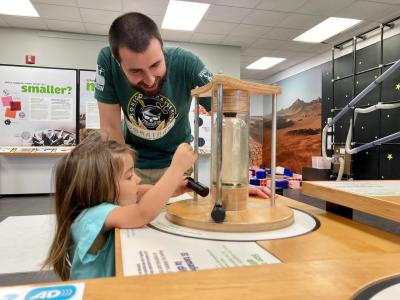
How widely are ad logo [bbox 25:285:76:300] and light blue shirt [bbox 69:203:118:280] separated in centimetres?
30

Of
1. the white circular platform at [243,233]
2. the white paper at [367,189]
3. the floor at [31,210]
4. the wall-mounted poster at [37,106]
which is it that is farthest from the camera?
the wall-mounted poster at [37,106]

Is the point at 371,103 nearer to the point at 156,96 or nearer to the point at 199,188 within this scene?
the point at 156,96

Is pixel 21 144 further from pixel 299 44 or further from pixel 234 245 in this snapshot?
pixel 234 245

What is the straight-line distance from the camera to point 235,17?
4.15 m

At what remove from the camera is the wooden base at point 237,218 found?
24.9 inches

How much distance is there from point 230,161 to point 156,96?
0.45 meters

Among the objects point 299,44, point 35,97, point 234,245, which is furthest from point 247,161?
point 299,44

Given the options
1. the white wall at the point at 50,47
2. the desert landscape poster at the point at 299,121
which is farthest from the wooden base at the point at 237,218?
the desert landscape poster at the point at 299,121

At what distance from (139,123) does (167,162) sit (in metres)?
0.18

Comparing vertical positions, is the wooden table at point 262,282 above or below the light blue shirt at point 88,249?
above

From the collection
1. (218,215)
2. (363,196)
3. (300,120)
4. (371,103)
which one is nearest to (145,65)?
(218,215)

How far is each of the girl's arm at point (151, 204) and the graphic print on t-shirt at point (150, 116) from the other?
0.41 metres

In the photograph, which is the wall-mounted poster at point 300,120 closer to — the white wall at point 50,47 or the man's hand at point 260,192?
the white wall at point 50,47

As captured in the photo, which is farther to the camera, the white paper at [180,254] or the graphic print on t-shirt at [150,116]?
the graphic print on t-shirt at [150,116]
